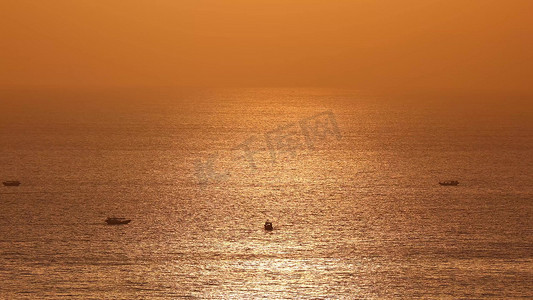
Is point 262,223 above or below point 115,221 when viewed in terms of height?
below

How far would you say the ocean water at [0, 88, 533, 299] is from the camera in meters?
60.2

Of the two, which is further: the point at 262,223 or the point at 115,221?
the point at 262,223

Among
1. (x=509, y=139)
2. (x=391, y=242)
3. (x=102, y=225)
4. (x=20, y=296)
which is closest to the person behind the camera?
(x=20, y=296)

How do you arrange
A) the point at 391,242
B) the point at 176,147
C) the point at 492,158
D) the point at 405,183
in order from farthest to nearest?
the point at 176,147 < the point at 492,158 < the point at 405,183 < the point at 391,242

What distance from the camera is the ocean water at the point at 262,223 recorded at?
60.2 m

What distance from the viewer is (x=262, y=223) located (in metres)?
81.2

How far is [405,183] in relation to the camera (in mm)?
108188

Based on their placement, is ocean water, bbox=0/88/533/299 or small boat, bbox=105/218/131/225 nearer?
ocean water, bbox=0/88/533/299

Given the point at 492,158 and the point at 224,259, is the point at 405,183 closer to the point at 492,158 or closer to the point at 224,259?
the point at 492,158

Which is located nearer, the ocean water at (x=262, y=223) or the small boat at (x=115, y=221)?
the ocean water at (x=262, y=223)

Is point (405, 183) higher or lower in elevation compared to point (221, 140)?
lower

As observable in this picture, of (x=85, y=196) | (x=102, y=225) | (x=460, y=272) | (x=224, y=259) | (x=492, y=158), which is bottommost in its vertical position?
(x=460, y=272)

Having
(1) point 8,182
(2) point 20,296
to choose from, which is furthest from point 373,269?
(1) point 8,182

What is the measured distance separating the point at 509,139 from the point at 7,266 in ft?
469
